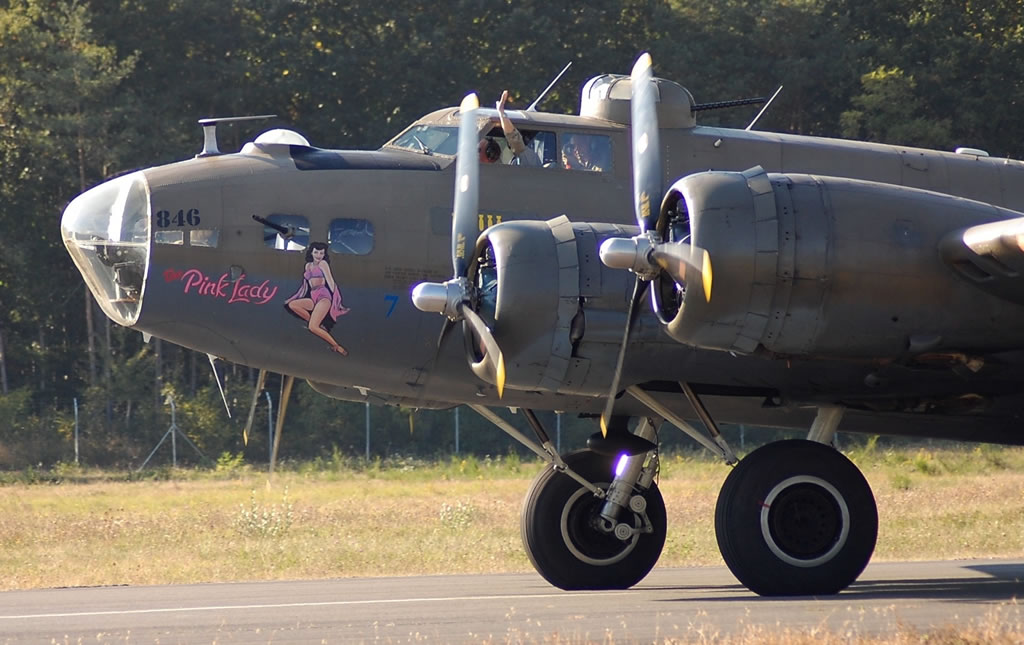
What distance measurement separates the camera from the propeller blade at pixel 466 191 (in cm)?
1192

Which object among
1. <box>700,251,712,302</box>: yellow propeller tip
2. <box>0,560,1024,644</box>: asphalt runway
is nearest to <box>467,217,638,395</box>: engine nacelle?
<box>700,251,712,302</box>: yellow propeller tip

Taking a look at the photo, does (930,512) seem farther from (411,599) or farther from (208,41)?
(208,41)

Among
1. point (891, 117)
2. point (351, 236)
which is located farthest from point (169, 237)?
point (891, 117)

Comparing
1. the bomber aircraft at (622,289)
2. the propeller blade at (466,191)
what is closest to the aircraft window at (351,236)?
the bomber aircraft at (622,289)

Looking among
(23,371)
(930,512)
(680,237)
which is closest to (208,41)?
(23,371)

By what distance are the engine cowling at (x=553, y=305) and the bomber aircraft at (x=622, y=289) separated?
19 millimetres

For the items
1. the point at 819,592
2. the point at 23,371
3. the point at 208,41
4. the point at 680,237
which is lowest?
the point at 23,371

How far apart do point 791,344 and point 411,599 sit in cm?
398

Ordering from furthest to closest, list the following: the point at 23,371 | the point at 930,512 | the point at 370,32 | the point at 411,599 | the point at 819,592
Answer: the point at 370,32 → the point at 23,371 → the point at 930,512 → the point at 411,599 → the point at 819,592

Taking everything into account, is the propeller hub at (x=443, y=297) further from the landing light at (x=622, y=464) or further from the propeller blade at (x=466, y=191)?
the landing light at (x=622, y=464)

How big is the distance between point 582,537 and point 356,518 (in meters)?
9.76

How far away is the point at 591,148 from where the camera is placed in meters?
13.7

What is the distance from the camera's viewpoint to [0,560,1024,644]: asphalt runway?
9.55 m

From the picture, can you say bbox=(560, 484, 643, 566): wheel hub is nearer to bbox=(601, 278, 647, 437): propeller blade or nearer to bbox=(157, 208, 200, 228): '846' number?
bbox=(601, 278, 647, 437): propeller blade
